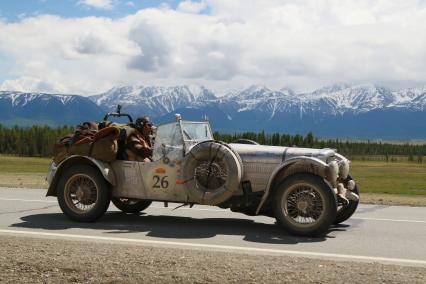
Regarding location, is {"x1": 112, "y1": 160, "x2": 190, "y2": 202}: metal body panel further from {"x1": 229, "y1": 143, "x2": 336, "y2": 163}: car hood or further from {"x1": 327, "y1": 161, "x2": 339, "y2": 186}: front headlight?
{"x1": 327, "y1": 161, "x2": 339, "y2": 186}: front headlight

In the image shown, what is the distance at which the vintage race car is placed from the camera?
31.0ft

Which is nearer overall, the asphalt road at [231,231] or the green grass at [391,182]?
the asphalt road at [231,231]

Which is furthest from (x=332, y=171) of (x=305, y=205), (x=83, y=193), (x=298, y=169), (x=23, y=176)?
(x=23, y=176)

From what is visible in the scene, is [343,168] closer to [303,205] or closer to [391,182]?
[303,205]

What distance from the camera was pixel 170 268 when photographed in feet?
21.9

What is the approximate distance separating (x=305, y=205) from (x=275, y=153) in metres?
0.98

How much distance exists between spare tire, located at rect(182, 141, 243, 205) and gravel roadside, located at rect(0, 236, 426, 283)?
6.35 feet

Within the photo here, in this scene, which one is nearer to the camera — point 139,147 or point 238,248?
point 238,248

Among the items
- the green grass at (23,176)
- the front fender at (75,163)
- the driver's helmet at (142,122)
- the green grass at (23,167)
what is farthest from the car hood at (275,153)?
the green grass at (23,167)

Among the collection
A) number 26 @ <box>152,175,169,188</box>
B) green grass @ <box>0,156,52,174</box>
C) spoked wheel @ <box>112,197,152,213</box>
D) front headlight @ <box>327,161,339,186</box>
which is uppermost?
front headlight @ <box>327,161,339,186</box>

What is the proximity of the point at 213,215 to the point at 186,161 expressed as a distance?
2.22 metres

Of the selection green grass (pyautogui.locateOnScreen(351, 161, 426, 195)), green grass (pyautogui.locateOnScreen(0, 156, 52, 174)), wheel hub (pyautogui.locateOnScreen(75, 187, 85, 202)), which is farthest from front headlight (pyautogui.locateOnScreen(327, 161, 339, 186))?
green grass (pyautogui.locateOnScreen(0, 156, 52, 174))

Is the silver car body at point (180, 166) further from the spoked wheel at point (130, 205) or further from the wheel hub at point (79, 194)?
the spoked wheel at point (130, 205)

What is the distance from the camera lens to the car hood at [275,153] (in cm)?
973
